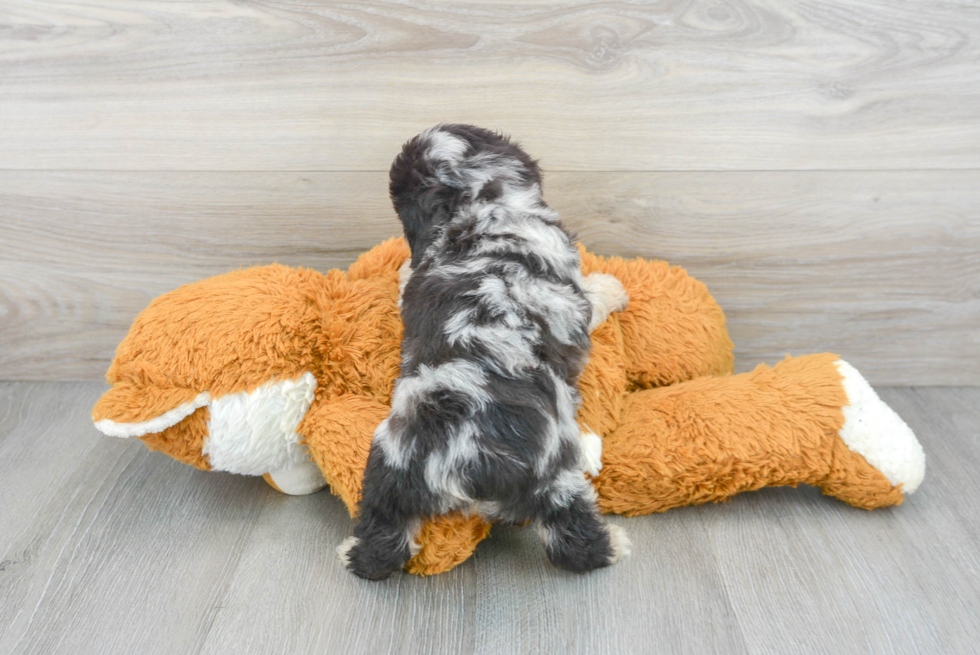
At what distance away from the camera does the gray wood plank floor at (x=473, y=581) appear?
1.03m

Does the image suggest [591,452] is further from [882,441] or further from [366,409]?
[882,441]

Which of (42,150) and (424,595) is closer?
(424,595)

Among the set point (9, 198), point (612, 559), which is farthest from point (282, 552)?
point (9, 198)

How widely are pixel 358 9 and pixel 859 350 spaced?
1.34m

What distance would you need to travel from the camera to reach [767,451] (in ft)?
4.03

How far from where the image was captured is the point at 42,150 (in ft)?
5.03

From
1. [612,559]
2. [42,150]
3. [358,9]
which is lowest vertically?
[612,559]

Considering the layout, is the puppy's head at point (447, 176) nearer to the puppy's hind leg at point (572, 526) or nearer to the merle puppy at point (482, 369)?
the merle puppy at point (482, 369)

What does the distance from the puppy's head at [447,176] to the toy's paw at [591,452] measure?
16.3 inches

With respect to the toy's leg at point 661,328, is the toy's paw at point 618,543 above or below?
below

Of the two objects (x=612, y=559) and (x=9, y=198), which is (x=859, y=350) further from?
(x=9, y=198)

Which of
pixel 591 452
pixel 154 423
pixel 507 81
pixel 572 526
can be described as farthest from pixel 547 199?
pixel 154 423

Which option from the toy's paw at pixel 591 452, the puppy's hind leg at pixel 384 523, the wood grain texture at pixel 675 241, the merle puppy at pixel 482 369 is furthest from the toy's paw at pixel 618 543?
the wood grain texture at pixel 675 241

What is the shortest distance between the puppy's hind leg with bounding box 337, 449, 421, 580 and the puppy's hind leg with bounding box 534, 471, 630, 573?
0.64 feet
